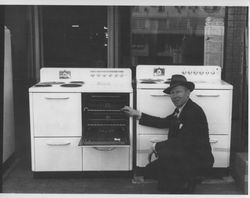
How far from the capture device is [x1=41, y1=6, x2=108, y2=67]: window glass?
221 inches

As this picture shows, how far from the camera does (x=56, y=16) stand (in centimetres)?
568

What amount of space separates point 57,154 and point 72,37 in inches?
78.7

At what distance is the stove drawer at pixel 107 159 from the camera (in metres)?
4.28

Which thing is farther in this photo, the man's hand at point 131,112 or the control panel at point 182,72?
the control panel at point 182,72

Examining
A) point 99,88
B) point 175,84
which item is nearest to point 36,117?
point 99,88

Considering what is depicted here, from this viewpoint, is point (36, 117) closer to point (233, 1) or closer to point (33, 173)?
point (33, 173)

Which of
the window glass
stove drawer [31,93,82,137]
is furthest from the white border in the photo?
the window glass

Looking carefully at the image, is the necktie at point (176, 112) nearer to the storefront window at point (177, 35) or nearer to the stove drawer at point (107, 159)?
the stove drawer at point (107, 159)

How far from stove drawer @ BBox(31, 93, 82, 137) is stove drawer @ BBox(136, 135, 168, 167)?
62cm

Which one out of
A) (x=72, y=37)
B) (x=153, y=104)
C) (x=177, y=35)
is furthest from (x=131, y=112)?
(x=72, y=37)

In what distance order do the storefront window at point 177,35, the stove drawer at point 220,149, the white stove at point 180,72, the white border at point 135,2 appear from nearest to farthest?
the white border at point 135,2, the stove drawer at point 220,149, the white stove at point 180,72, the storefront window at point 177,35

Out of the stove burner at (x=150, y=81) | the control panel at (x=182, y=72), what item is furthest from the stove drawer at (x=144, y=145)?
the control panel at (x=182, y=72)

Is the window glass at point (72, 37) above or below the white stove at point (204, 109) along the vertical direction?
above

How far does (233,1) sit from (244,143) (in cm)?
188
